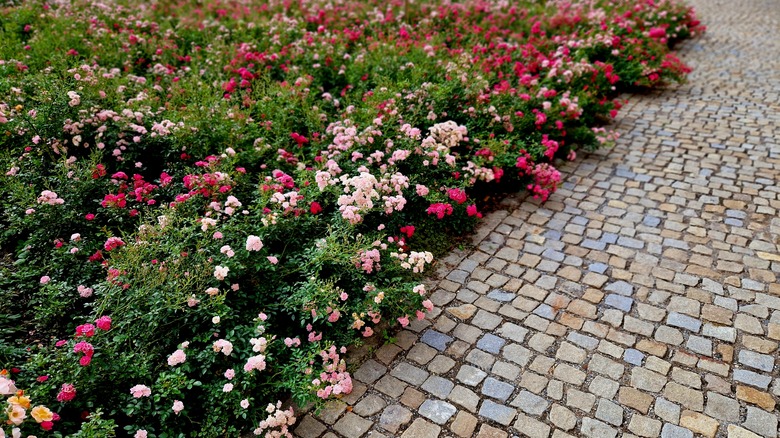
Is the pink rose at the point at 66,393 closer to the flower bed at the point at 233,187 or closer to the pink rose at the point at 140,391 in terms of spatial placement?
the flower bed at the point at 233,187

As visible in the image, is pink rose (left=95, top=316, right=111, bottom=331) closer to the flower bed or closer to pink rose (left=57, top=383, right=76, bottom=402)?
the flower bed

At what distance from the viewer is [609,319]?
396 cm

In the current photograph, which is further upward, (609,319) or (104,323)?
(104,323)

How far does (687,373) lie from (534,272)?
1358 mm

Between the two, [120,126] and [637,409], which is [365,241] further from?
[120,126]

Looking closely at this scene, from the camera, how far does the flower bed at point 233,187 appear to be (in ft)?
10.2

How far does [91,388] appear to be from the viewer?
288cm

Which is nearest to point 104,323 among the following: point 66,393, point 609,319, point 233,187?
point 66,393

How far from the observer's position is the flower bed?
122 inches

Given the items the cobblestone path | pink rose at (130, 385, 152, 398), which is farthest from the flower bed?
the cobblestone path

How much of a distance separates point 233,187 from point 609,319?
3.10 meters

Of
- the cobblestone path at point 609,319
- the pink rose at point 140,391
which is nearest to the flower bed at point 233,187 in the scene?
the pink rose at point 140,391

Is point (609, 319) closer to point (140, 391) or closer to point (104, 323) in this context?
point (140, 391)

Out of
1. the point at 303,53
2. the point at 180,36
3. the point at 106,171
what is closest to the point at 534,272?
the point at 106,171
